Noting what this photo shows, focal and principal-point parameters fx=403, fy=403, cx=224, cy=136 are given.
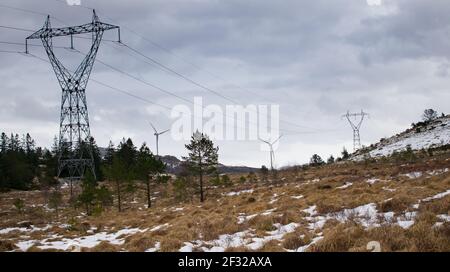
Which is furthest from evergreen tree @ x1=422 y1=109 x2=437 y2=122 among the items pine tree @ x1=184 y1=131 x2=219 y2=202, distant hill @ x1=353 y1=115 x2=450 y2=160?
pine tree @ x1=184 y1=131 x2=219 y2=202

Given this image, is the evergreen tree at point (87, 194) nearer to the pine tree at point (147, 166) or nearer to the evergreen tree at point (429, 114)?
the pine tree at point (147, 166)

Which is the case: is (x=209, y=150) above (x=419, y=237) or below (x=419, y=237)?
above

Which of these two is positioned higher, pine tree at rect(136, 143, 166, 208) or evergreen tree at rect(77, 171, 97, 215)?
pine tree at rect(136, 143, 166, 208)

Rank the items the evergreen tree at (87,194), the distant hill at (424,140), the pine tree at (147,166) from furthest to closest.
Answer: the distant hill at (424,140), the pine tree at (147,166), the evergreen tree at (87,194)

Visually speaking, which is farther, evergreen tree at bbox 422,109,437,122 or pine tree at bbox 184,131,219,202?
evergreen tree at bbox 422,109,437,122

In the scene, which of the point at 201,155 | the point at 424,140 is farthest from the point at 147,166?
the point at 424,140

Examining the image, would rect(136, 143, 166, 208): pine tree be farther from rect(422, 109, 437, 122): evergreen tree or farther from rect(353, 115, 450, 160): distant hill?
rect(422, 109, 437, 122): evergreen tree

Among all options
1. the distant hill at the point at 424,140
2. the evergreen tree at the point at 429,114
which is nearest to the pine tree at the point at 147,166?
the distant hill at the point at 424,140

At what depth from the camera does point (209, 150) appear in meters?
41.7

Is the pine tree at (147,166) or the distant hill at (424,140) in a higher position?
the distant hill at (424,140)

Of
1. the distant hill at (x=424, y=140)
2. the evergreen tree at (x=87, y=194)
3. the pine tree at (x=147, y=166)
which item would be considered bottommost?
the evergreen tree at (x=87, y=194)
